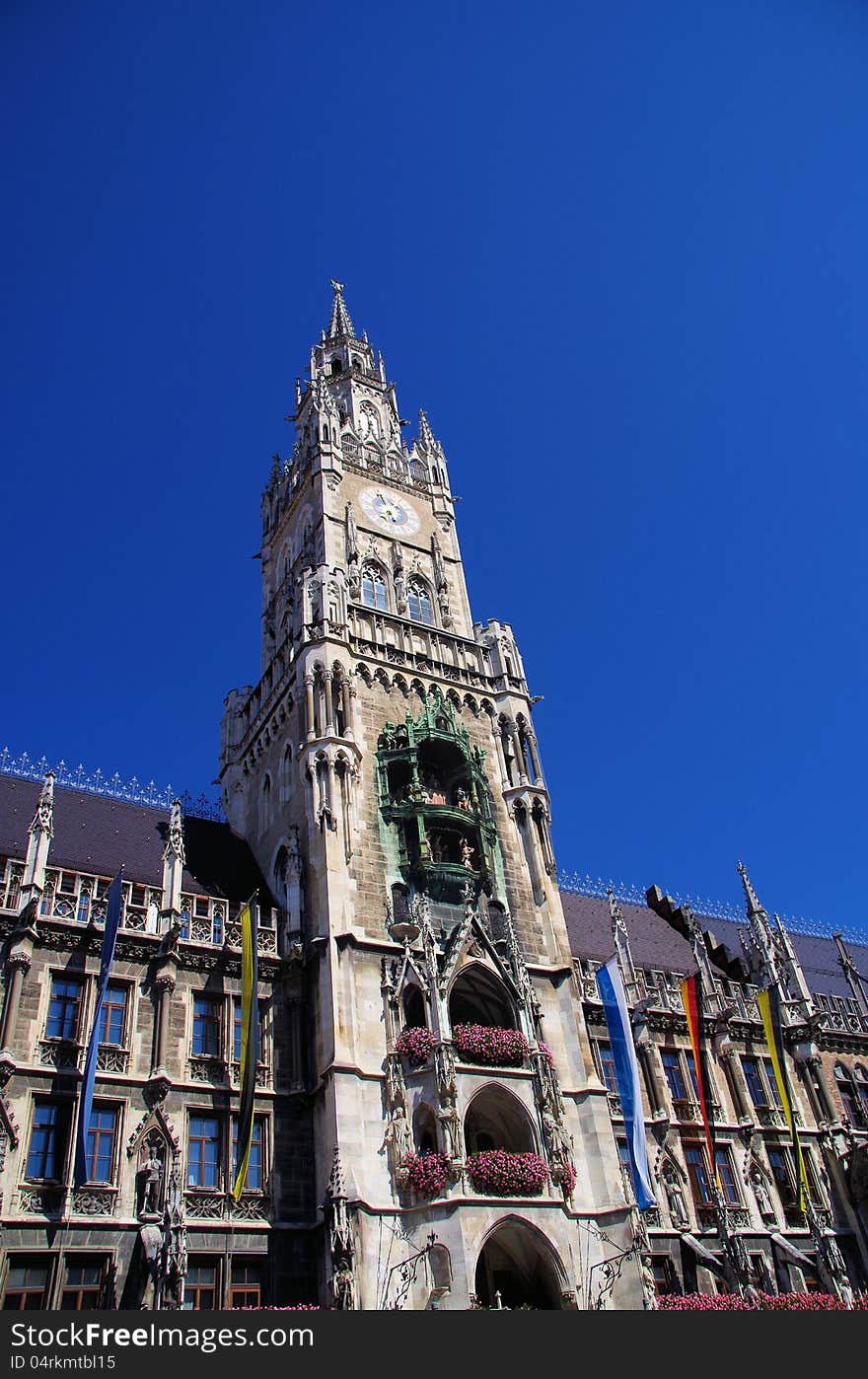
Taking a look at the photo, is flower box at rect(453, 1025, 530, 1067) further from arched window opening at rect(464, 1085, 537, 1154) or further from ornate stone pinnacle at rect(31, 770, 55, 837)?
ornate stone pinnacle at rect(31, 770, 55, 837)

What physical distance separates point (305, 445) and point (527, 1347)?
37497 millimetres

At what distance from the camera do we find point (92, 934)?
26.4m

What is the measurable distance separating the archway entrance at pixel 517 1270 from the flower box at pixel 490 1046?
4102 millimetres

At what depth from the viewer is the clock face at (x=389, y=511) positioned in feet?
141

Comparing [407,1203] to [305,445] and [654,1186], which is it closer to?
[654,1186]

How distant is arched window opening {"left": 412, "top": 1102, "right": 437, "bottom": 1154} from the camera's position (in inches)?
1018

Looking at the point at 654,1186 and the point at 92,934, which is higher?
the point at 92,934

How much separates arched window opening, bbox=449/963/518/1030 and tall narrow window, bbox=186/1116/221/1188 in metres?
7.48

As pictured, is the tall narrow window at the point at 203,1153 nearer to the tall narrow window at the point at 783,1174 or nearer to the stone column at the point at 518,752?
the stone column at the point at 518,752

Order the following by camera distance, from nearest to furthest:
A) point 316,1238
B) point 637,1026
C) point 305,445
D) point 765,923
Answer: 1. point 316,1238
2. point 637,1026
3. point 765,923
4. point 305,445

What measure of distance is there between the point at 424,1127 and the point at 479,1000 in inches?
181

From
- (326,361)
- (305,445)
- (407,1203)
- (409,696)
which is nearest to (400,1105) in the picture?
(407,1203)

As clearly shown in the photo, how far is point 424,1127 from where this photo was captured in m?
26.1

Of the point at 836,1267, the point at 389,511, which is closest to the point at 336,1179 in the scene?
the point at 836,1267
